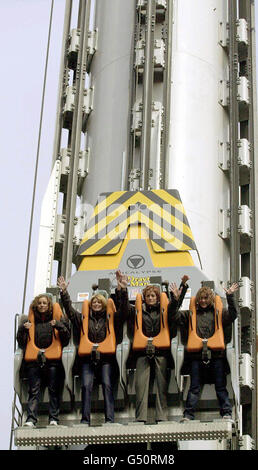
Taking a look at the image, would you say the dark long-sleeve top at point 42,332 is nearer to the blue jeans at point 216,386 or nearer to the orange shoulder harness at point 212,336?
the orange shoulder harness at point 212,336

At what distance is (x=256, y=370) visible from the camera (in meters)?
20.0

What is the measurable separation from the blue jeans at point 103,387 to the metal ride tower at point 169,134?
3175 millimetres

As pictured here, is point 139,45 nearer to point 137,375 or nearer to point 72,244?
point 72,244

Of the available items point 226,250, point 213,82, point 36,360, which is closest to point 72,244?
point 226,250

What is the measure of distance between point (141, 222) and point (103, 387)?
11.8 ft

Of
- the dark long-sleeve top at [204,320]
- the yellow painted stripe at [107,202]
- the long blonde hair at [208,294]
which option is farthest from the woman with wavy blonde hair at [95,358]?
the yellow painted stripe at [107,202]

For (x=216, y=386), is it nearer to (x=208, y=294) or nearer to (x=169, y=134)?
(x=208, y=294)

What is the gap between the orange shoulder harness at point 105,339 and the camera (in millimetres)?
14922

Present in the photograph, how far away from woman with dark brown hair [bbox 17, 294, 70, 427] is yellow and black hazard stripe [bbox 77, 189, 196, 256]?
2.56 meters

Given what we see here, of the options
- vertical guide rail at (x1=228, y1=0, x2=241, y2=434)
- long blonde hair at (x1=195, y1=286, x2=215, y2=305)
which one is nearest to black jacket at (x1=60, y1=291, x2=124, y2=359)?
long blonde hair at (x1=195, y1=286, x2=215, y2=305)

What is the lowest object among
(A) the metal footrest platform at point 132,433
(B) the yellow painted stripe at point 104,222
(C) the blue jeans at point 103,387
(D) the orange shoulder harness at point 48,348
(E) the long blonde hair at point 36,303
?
(A) the metal footrest platform at point 132,433

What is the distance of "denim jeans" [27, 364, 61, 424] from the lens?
49.3 feet

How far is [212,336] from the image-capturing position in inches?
583

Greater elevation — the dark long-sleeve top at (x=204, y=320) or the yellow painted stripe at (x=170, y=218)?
the yellow painted stripe at (x=170, y=218)
